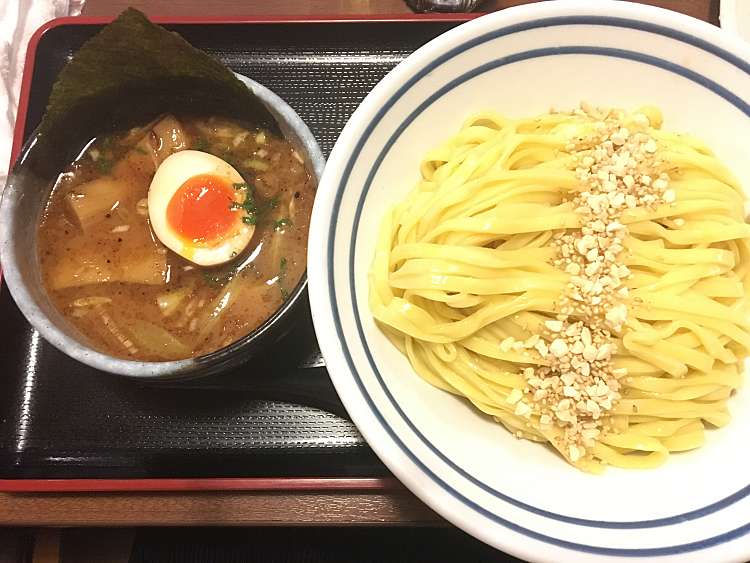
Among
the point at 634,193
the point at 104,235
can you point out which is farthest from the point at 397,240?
the point at 104,235

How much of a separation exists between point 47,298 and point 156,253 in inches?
11.4

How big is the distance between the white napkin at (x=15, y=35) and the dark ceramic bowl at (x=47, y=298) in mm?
595

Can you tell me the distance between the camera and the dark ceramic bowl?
144cm

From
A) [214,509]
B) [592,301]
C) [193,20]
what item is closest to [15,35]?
[193,20]

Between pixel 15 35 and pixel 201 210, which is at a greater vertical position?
pixel 15 35

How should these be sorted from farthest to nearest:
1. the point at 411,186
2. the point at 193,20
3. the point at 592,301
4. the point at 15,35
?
the point at 15,35, the point at 193,20, the point at 411,186, the point at 592,301

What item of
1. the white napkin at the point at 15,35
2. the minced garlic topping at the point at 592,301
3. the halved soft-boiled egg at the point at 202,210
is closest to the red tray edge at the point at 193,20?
the white napkin at the point at 15,35

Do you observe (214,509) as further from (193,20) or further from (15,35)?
(15,35)

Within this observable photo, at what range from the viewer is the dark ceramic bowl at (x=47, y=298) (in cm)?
144

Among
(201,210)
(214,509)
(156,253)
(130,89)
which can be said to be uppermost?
(130,89)

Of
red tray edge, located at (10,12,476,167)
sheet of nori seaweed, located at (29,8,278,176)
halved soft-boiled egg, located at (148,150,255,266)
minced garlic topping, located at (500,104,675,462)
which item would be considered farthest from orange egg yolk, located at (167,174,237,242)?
minced garlic topping, located at (500,104,675,462)

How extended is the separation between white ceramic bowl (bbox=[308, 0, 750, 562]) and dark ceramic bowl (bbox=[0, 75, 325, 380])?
268 millimetres

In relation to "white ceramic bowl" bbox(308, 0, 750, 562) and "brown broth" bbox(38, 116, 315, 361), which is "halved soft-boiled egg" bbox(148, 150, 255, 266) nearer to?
"brown broth" bbox(38, 116, 315, 361)

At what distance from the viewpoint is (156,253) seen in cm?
170
